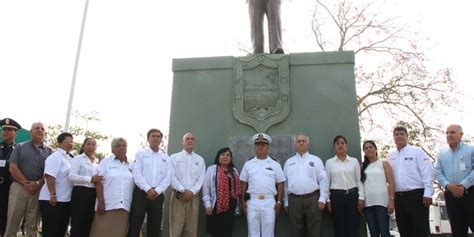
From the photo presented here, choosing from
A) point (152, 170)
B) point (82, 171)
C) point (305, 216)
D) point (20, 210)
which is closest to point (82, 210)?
point (82, 171)

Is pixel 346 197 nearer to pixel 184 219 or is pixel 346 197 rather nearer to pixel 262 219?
pixel 262 219

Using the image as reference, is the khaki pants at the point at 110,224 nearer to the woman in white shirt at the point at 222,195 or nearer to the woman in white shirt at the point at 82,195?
the woman in white shirt at the point at 82,195

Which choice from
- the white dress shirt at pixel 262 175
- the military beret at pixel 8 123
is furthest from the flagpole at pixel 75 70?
the white dress shirt at pixel 262 175

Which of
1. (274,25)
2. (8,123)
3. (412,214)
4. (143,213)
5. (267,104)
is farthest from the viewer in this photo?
(274,25)

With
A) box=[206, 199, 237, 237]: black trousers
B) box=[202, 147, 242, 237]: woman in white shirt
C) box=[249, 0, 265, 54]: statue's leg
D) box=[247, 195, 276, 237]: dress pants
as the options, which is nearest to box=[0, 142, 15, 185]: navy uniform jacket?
box=[202, 147, 242, 237]: woman in white shirt

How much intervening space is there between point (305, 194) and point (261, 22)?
2.78m

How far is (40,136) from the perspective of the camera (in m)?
5.14

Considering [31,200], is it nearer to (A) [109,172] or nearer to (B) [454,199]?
(A) [109,172]

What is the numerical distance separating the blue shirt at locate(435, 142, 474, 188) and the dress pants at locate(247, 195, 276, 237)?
200cm

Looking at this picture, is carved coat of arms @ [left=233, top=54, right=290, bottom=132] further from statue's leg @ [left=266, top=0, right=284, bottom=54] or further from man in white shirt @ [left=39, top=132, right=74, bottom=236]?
man in white shirt @ [left=39, top=132, right=74, bottom=236]

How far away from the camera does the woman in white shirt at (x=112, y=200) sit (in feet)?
15.3

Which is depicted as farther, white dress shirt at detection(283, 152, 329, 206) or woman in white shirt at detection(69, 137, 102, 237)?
white dress shirt at detection(283, 152, 329, 206)

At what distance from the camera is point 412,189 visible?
15.3ft

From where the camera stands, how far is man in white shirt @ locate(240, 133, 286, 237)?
4.78m
